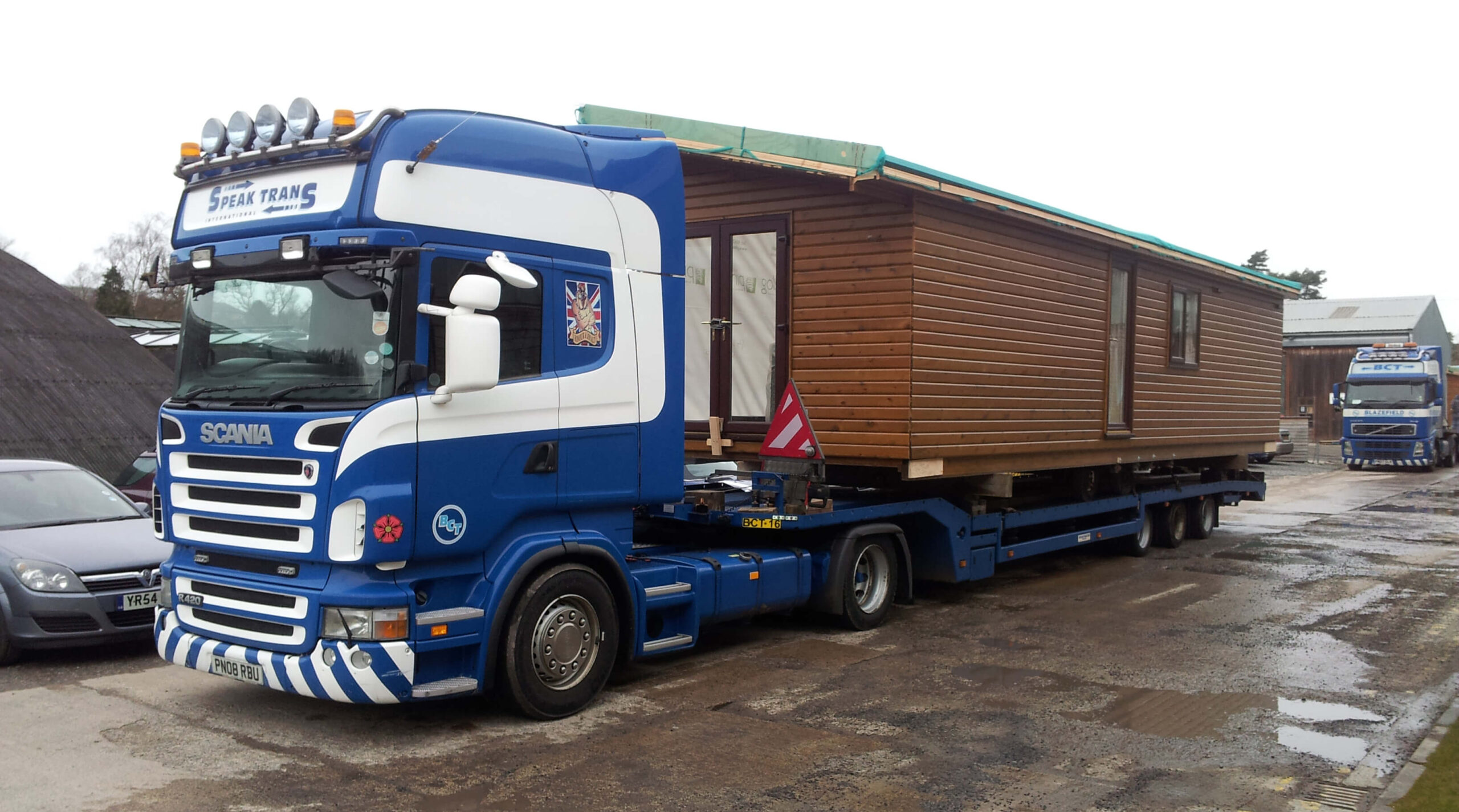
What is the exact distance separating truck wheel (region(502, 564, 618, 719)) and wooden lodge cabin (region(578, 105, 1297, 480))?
280cm

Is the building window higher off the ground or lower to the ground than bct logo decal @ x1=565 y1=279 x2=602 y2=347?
higher

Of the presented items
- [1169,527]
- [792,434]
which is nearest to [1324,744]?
[792,434]

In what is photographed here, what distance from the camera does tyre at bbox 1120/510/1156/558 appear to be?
13766mm

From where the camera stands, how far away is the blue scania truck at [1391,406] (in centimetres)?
3108

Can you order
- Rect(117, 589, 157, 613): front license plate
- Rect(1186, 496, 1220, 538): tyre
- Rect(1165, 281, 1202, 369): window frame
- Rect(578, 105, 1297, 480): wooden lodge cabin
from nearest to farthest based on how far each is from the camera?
Rect(117, 589, 157, 613): front license plate → Rect(578, 105, 1297, 480): wooden lodge cabin → Rect(1165, 281, 1202, 369): window frame → Rect(1186, 496, 1220, 538): tyre

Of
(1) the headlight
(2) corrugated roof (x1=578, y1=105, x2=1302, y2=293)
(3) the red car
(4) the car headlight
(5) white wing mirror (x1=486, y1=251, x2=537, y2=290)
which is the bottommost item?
(4) the car headlight

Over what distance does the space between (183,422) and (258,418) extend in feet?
2.20

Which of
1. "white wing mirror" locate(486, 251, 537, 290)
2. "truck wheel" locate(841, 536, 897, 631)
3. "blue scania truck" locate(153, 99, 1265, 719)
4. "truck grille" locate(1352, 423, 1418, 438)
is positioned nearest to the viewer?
"blue scania truck" locate(153, 99, 1265, 719)

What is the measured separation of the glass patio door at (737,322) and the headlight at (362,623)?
15.1ft

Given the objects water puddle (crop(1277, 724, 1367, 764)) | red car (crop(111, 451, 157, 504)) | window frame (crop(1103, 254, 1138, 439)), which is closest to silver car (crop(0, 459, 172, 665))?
red car (crop(111, 451, 157, 504))

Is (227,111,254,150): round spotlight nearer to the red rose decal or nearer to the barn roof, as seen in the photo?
the red rose decal

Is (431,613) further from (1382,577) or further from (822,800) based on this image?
(1382,577)

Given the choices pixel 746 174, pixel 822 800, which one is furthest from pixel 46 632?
pixel 746 174

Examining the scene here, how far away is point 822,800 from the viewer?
16.5ft
